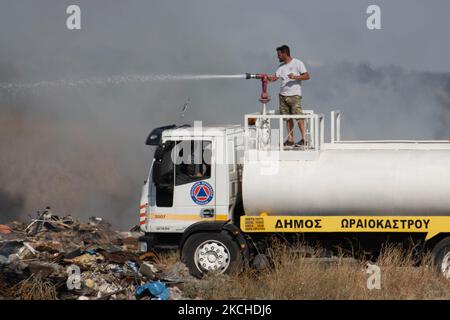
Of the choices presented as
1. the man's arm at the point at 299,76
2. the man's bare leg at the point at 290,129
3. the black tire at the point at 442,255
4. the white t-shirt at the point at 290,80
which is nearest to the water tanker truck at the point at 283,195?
the black tire at the point at 442,255

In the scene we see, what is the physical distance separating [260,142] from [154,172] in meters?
2.02

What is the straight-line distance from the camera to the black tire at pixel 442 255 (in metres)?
17.7

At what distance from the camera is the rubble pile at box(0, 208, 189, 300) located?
1591 cm

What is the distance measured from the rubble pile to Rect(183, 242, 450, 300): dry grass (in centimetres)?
73

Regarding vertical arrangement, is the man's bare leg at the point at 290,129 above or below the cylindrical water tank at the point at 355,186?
above

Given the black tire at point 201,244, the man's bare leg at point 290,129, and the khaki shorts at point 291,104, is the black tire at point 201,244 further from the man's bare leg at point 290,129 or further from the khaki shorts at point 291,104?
the khaki shorts at point 291,104

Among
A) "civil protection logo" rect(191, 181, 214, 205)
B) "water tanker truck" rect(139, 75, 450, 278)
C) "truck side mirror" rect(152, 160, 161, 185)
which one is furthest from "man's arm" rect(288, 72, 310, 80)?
"truck side mirror" rect(152, 160, 161, 185)

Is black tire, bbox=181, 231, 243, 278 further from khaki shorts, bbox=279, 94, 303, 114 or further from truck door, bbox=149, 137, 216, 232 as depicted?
khaki shorts, bbox=279, 94, 303, 114

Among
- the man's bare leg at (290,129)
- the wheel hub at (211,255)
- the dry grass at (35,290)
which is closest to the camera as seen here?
the dry grass at (35,290)

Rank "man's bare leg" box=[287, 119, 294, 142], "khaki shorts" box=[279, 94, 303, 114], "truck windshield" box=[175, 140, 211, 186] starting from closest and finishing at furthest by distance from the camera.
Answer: "truck windshield" box=[175, 140, 211, 186]
"man's bare leg" box=[287, 119, 294, 142]
"khaki shorts" box=[279, 94, 303, 114]

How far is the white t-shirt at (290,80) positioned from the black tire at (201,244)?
311 centimetres

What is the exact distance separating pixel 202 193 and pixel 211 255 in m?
1.11

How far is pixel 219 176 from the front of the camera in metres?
18.2

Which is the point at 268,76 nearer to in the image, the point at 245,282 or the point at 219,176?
the point at 219,176
